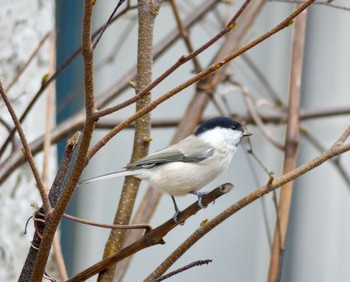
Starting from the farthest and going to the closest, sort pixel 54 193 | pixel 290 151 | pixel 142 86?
pixel 290 151, pixel 142 86, pixel 54 193

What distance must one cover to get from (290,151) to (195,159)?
0.84ft

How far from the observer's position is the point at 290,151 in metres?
1.75

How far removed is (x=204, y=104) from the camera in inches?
81.8

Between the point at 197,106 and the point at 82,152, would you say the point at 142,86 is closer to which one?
the point at 82,152

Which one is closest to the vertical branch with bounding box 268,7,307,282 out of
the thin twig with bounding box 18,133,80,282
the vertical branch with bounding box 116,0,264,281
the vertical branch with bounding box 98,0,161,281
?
the vertical branch with bounding box 116,0,264,281

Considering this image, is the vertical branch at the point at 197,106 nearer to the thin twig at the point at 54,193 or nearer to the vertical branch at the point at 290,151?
the vertical branch at the point at 290,151

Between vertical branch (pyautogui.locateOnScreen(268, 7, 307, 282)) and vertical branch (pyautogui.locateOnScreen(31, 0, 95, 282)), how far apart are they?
583 millimetres

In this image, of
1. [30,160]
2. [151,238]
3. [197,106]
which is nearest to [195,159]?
[197,106]

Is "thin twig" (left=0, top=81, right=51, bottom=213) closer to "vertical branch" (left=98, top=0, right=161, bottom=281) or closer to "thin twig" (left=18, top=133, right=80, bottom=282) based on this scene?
"thin twig" (left=18, top=133, right=80, bottom=282)

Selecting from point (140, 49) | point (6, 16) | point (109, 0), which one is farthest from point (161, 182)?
point (109, 0)

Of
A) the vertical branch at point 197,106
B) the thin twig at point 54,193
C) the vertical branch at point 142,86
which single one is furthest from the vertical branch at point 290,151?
the thin twig at point 54,193

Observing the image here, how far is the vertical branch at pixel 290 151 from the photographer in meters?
1.57

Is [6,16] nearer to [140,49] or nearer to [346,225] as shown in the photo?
[140,49]

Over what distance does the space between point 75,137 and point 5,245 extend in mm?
1081
